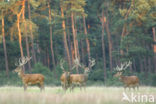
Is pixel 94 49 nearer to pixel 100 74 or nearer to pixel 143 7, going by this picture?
pixel 100 74

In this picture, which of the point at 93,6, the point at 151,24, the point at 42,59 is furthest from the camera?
the point at 42,59

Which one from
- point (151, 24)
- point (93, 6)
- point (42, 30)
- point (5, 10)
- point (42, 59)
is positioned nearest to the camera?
point (5, 10)

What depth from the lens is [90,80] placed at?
Result: 36000mm

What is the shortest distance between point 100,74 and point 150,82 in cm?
575

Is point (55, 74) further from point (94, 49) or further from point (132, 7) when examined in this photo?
point (94, 49)

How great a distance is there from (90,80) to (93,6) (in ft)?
36.9

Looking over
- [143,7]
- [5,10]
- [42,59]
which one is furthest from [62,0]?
[42,59]

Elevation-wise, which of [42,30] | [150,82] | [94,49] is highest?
[42,30]

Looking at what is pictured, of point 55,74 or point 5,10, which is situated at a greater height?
point 5,10

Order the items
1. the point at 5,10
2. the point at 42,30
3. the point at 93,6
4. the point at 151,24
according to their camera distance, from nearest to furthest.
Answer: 1. the point at 5,10
2. the point at 151,24
3. the point at 93,6
4. the point at 42,30

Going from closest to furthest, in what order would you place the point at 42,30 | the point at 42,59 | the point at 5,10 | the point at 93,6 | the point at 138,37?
the point at 5,10 < the point at 138,37 < the point at 93,6 < the point at 42,30 < the point at 42,59

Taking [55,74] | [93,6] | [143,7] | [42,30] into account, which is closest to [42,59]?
[42,30]

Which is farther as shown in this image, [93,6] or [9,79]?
[93,6]

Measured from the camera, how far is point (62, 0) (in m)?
36.0
